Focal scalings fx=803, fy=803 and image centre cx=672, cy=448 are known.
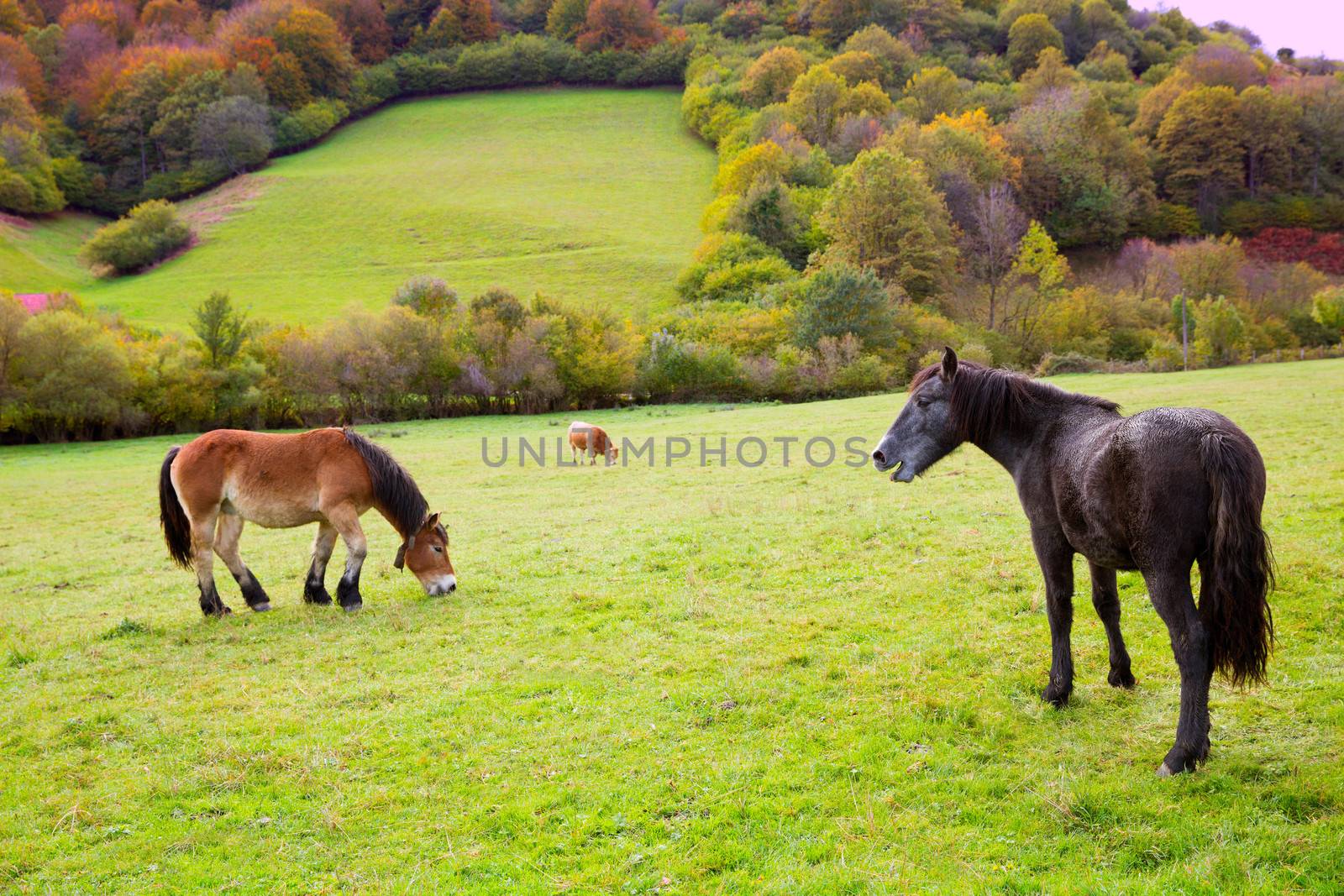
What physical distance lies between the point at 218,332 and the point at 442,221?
38.2m

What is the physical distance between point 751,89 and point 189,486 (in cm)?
9230

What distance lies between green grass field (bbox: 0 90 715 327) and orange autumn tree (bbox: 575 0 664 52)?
1352 centimetres

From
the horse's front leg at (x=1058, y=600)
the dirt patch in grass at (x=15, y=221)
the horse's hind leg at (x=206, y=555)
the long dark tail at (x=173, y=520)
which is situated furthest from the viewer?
the dirt patch in grass at (x=15, y=221)

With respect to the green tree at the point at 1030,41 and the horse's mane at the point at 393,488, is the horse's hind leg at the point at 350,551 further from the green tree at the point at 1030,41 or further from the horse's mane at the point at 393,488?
the green tree at the point at 1030,41

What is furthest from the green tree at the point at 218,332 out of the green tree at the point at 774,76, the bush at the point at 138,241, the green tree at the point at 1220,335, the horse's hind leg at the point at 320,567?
the green tree at the point at 774,76

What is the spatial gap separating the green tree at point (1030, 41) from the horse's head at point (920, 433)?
11167 centimetres

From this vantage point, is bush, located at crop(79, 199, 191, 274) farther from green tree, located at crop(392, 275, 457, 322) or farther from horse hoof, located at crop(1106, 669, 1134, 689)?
horse hoof, located at crop(1106, 669, 1134, 689)

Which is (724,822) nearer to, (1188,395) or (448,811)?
(448,811)

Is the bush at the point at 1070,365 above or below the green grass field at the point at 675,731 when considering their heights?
above

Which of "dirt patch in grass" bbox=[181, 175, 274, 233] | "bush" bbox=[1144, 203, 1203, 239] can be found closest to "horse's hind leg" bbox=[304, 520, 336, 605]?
"dirt patch in grass" bbox=[181, 175, 274, 233]

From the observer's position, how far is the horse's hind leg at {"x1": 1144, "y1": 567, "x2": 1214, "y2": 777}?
186 inches

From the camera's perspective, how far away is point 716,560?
10.7 meters

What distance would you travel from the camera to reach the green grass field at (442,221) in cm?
6247

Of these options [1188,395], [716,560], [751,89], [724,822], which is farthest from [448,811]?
[751,89]
